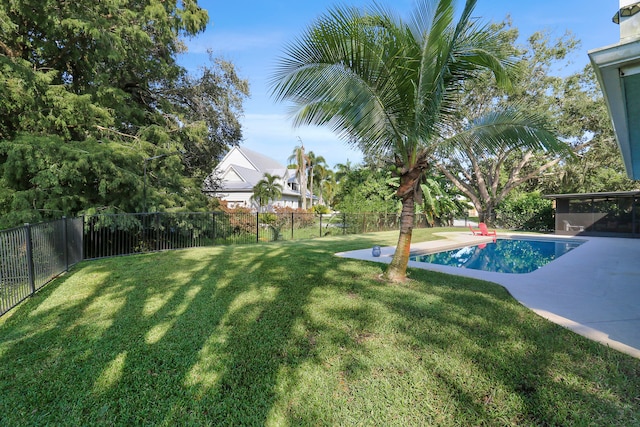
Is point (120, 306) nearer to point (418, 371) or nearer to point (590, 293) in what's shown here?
point (418, 371)

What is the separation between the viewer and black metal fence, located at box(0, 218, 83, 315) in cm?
454

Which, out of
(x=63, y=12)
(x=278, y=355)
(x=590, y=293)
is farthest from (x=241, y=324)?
(x=63, y=12)

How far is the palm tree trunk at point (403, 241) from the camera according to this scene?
6.00m

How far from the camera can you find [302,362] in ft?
10.2

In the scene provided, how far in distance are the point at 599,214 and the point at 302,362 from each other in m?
21.7

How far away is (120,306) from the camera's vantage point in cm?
479

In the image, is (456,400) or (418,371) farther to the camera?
(418,371)

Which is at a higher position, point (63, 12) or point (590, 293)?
point (63, 12)

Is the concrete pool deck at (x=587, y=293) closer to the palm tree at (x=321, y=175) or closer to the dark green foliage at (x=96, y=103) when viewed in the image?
the dark green foliage at (x=96, y=103)

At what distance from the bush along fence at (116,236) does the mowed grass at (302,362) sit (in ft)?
1.94

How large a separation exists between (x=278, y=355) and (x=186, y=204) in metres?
10.4

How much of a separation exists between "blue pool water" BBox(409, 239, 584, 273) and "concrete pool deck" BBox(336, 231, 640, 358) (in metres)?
1.36

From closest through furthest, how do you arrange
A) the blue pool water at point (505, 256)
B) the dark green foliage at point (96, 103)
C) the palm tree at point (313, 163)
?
the dark green foliage at point (96, 103), the blue pool water at point (505, 256), the palm tree at point (313, 163)

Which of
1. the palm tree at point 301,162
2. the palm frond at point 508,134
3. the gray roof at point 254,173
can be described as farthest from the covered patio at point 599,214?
the gray roof at point 254,173
